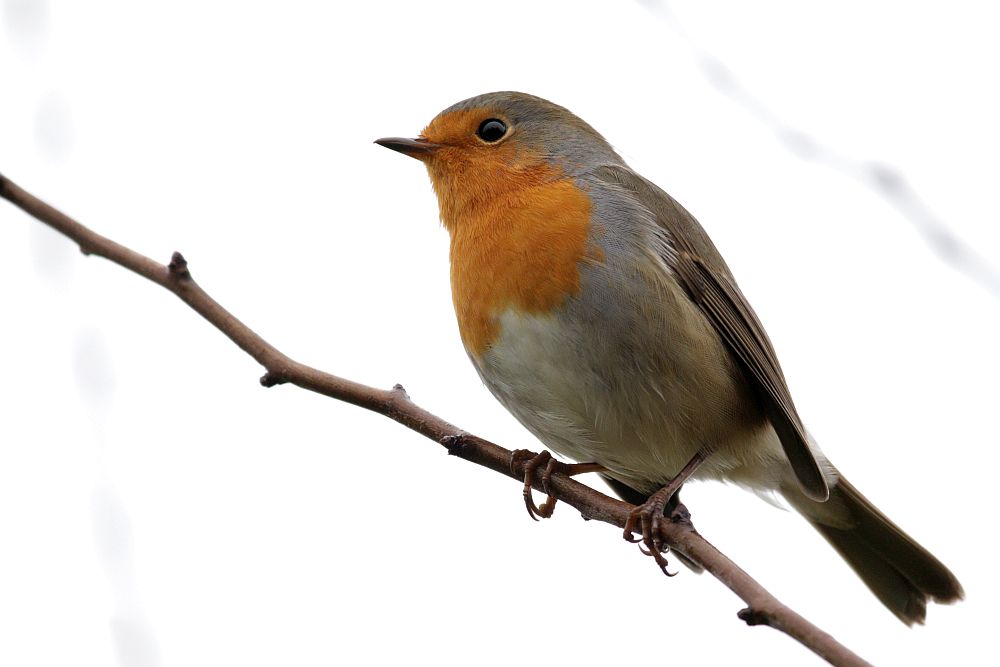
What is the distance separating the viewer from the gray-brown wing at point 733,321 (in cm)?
451

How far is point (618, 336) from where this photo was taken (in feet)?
13.5

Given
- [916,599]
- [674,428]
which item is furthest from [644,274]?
[916,599]

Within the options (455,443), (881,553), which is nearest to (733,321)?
(881,553)

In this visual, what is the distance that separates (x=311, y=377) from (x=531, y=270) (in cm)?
118

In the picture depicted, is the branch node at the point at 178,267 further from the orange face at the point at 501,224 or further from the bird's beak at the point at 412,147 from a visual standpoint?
the bird's beak at the point at 412,147

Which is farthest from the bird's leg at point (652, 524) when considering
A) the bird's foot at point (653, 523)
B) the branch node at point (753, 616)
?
the branch node at point (753, 616)

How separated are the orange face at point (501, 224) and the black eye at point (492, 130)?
2 cm

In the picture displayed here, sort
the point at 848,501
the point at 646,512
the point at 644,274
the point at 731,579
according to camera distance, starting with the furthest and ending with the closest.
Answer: the point at 848,501
the point at 644,274
the point at 646,512
the point at 731,579

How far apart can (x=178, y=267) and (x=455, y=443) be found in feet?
3.18

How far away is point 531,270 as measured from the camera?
416cm

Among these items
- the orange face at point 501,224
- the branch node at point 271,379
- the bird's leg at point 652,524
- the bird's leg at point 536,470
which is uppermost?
the orange face at point 501,224

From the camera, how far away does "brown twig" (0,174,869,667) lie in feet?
8.50

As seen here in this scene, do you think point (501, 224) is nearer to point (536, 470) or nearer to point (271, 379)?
point (536, 470)

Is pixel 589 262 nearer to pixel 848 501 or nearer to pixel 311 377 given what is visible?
pixel 311 377
